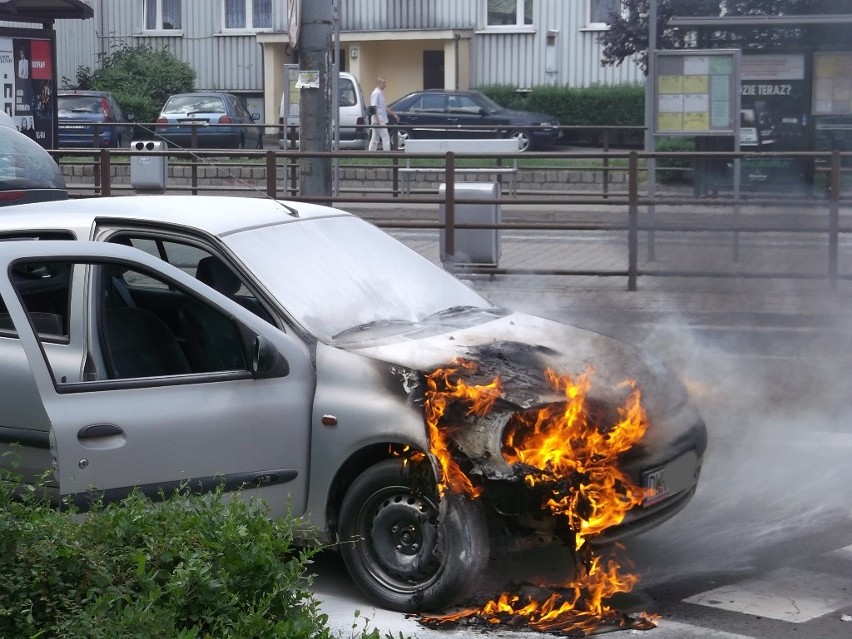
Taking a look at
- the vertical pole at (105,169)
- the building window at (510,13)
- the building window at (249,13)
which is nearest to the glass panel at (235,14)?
the building window at (249,13)

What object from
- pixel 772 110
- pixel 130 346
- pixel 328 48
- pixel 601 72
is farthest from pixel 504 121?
pixel 130 346

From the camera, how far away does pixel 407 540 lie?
5.00 m

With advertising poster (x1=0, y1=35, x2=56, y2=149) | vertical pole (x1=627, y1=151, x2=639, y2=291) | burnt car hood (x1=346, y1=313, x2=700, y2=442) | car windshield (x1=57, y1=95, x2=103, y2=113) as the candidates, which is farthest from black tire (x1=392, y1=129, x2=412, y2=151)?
burnt car hood (x1=346, y1=313, x2=700, y2=442)

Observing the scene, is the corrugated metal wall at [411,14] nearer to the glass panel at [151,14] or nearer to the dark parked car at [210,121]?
the glass panel at [151,14]

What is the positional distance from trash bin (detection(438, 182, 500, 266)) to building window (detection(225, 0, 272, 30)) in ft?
101

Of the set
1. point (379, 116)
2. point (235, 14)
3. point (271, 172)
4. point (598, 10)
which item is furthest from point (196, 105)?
point (271, 172)

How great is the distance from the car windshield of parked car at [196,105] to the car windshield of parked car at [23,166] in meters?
19.8

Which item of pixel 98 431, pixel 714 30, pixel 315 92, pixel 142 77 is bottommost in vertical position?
pixel 98 431

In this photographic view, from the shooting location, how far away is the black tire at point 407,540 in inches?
190

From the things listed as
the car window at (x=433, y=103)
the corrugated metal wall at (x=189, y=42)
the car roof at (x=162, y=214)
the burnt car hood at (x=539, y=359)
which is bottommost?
the burnt car hood at (x=539, y=359)

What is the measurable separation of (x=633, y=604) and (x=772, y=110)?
1487cm

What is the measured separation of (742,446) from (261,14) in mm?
37298

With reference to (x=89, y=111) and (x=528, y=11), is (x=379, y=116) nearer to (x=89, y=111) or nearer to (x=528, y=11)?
(x=89, y=111)

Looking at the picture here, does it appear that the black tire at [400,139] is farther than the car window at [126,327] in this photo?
Yes
